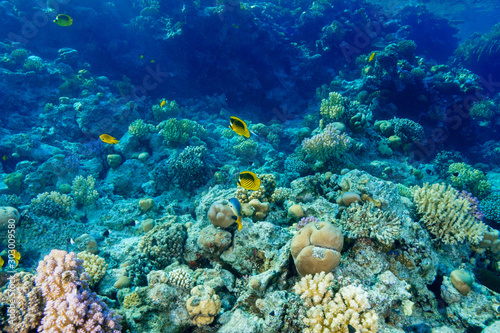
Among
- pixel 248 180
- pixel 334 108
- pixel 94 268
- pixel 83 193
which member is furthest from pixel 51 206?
pixel 334 108

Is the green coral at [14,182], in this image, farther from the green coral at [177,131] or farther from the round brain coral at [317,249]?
the round brain coral at [317,249]

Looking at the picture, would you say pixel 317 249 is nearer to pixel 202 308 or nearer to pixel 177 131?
pixel 202 308

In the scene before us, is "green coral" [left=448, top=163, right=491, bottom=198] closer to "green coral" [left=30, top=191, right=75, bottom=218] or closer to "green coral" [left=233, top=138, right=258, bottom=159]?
"green coral" [left=233, top=138, right=258, bottom=159]

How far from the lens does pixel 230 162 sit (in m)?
8.91

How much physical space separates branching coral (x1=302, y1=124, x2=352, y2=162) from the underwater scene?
2.0 inches

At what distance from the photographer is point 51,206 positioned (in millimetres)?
5941

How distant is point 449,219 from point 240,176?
3.84 metres

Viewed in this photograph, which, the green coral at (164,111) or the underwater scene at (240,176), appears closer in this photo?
the underwater scene at (240,176)

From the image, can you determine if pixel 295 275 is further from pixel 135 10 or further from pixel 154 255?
pixel 135 10

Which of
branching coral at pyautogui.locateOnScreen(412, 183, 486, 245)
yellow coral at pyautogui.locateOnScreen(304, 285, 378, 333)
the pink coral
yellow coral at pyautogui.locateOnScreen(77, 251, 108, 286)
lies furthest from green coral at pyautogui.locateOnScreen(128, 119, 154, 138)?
branching coral at pyautogui.locateOnScreen(412, 183, 486, 245)

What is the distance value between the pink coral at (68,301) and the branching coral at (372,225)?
130 inches

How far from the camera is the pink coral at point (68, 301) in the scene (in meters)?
2.20

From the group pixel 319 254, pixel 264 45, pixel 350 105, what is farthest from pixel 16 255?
pixel 264 45

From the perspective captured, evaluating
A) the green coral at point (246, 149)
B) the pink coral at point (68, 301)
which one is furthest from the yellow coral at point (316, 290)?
the green coral at point (246, 149)
